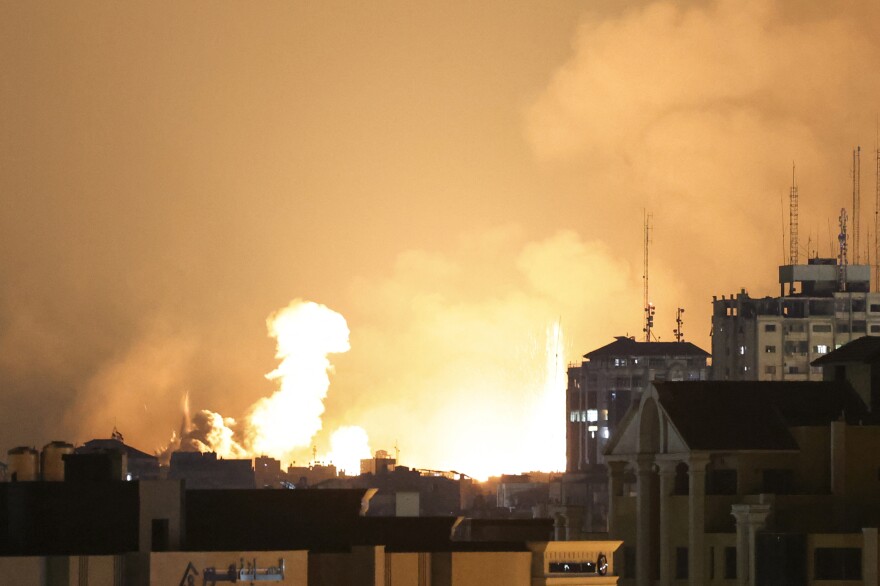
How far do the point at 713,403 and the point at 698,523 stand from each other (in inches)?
299

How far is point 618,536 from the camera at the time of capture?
481 feet

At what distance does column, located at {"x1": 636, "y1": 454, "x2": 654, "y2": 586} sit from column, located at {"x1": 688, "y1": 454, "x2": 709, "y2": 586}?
4.49m

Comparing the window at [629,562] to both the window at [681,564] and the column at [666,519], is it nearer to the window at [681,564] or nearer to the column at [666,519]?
the column at [666,519]

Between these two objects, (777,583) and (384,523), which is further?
(777,583)

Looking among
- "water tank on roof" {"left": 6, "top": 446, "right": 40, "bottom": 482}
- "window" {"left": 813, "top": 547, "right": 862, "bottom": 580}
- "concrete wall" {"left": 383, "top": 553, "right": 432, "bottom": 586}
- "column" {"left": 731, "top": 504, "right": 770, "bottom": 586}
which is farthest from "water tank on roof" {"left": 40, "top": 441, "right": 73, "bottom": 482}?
"window" {"left": 813, "top": 547, "right": 862, "bottom": 580}

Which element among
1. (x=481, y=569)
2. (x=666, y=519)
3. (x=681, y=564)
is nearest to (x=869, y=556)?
(x=681, y=564)

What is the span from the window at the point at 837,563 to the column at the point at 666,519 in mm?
10191

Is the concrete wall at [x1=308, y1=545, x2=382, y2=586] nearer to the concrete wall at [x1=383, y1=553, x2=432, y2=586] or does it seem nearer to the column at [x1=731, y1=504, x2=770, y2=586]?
the concrete wall at [x1=383, y1=553, x2=432, y2=586]

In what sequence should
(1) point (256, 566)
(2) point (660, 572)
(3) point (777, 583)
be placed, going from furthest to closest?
(2) point (660, 572) < (3) point (777, 583) < (1) point (256, 566)

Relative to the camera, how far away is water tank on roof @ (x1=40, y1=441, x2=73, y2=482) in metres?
122

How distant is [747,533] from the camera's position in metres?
134

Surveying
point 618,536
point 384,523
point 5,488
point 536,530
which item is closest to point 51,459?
point 5,488

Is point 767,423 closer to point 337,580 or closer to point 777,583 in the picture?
point 777,583

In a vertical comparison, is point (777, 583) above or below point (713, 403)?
below
